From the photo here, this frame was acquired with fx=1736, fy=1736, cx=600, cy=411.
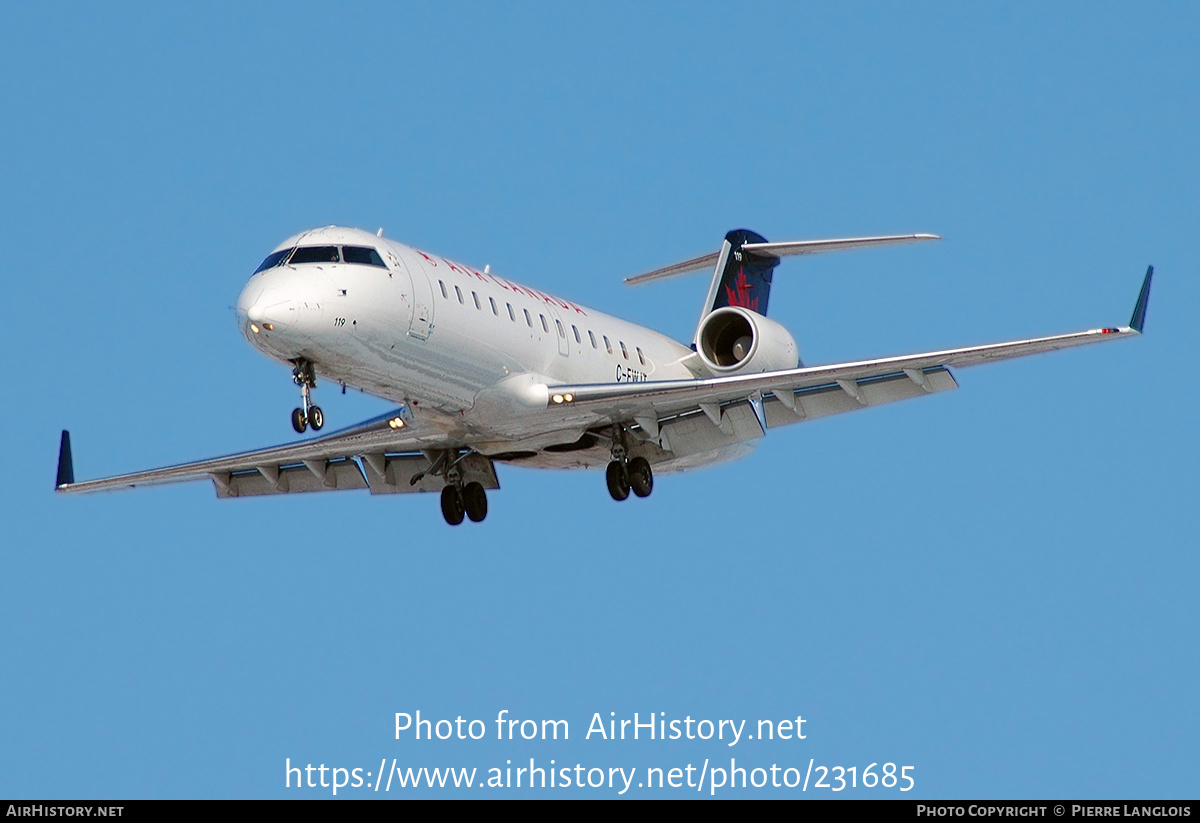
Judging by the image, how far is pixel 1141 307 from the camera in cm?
1956

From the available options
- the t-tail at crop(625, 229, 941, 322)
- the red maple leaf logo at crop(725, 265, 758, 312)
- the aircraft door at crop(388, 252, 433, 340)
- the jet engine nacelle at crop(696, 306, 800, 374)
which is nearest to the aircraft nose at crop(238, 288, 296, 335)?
the aircraft door at crop(388, 252, 433, 340)

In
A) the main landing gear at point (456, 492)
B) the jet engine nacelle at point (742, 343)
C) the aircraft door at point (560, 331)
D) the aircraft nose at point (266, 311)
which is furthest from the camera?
the jet engine nacelle at point (742, 343)

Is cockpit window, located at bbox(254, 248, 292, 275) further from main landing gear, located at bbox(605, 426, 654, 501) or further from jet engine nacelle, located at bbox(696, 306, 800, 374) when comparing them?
jet engine nacelle, located at bbox(696, 306, 800, 374)

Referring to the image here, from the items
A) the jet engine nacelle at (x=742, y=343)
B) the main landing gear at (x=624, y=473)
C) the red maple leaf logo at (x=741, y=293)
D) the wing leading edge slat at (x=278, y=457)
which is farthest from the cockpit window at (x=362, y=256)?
the red maple leaf logo at (x=741, y=293)

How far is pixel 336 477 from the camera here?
24.7 metres

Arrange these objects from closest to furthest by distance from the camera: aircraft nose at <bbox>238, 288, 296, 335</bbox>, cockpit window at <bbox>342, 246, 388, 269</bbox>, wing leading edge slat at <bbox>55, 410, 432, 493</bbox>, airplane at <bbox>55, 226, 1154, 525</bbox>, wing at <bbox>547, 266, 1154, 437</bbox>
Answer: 1. aircraft nose at <bbox>238, 288, 296, 335</bbox>
2. airplane at <bbox>55, 226, 1154, 525</bbox>
3. cockpit window at <bbox>342, 246, 388, 269</bbox>
4. wing at <bbox>547, 266, 1154, 437</bbox>
5. wing leading edge slat at <bbox>55, 410, 432, 493</bbox>

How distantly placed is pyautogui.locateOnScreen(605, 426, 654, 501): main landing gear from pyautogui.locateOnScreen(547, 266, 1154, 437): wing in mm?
434

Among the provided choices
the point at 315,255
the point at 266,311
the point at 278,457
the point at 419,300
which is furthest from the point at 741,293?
the point at 266,311

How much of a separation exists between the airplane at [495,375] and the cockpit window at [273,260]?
41mm

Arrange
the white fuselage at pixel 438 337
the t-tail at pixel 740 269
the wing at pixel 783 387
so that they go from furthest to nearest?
the t-tail at pixel 740 269
the wing at pixel 783 387
the white fuselage at pixel 438 337

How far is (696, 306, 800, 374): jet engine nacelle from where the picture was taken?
23.9 meters

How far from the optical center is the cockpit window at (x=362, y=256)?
1934 centimetres

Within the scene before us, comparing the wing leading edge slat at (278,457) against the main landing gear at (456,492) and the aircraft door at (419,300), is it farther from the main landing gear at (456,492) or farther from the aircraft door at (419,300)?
the aircraft door at (419,300)

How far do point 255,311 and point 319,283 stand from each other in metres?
0.83
